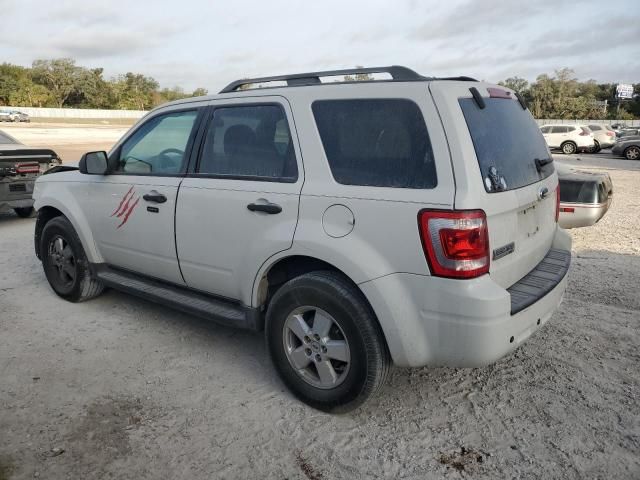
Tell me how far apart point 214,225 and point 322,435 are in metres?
1.45

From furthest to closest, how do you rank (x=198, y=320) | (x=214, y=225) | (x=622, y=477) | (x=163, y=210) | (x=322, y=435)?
1. (x=198, y=320)
2. (x=163, y=210)
3. (x=214, y=225)
4. (x=322, y=435)
5. (x=622, y=477)

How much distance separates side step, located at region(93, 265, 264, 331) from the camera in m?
3.42

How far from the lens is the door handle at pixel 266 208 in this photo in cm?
311

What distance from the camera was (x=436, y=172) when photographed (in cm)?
263

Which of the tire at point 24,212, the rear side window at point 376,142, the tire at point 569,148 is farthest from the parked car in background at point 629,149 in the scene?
the rear side window at point 376,142

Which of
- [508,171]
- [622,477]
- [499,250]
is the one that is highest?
[508,171]

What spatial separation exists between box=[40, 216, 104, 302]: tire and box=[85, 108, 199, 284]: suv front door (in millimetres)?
338

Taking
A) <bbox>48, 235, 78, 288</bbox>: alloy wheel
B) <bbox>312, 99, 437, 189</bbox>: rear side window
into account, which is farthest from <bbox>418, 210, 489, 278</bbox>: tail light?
<bbox>48, 235, 78, 288</bbox>: alloy wheel

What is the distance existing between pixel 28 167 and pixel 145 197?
216 inches

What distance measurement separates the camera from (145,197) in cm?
390

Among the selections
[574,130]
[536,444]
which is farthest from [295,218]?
[574,130]

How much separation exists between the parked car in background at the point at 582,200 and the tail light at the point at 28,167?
7598 mm

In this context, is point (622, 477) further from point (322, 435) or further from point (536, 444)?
point (322, 435)

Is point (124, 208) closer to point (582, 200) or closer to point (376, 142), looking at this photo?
point (376, 142)
